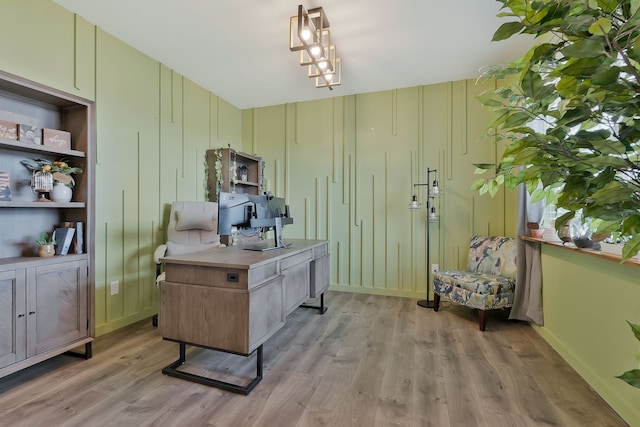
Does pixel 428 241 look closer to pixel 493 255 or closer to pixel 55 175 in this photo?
pixel 493 255

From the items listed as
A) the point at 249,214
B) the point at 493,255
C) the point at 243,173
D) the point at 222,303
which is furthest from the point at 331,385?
the point at 243,173

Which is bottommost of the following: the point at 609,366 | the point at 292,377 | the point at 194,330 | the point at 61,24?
the point at 292,377

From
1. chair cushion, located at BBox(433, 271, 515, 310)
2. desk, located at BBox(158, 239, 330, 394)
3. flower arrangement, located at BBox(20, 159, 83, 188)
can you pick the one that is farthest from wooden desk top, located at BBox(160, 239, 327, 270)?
chair cushion, located at BBox(433, 271, 515, 310)

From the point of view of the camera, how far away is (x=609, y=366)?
165 centimetres

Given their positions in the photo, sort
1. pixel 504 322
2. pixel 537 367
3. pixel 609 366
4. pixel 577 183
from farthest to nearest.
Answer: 1. pixel 504 322
2. pixel 537 367
3. pixel 609 366
4. pixel 577 183

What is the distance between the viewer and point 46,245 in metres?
1.95

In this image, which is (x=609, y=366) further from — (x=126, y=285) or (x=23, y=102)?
(x=23, y=102)

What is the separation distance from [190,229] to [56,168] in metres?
1.18

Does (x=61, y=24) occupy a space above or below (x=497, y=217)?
above

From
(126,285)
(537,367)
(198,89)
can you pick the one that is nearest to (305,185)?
(198,89)

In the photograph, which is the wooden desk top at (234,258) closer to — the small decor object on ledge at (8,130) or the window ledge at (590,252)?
the small decor object on ledge at (8,130)

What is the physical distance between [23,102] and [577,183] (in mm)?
3112

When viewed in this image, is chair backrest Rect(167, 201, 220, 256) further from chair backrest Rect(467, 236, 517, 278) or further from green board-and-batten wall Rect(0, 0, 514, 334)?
→ chair backrest Rect(467, 236, 517, 278)

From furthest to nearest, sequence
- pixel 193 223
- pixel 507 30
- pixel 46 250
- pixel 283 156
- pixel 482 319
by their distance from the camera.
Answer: pixel 283 156 → pixel 193 223 → pixel 482 319 → pixel 46 250 → pixel 507 30
